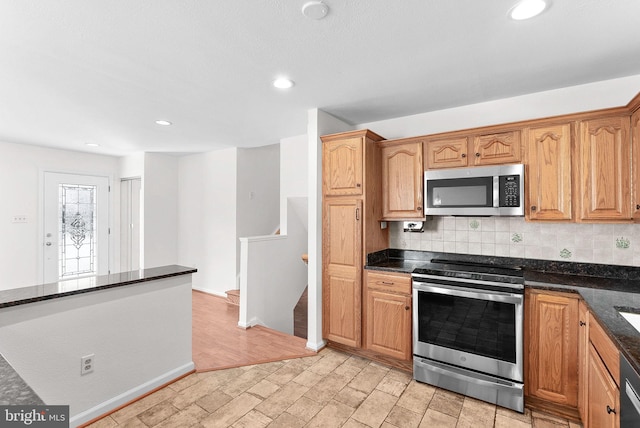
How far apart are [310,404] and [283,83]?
2.49 m

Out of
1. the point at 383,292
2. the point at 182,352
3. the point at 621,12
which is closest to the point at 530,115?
the point at 621,12

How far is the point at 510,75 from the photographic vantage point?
2.38 meters

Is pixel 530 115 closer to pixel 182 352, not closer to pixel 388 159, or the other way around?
pixel 388 159

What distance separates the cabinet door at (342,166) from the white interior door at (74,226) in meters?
4.60

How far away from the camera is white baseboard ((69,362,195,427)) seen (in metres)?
2.01

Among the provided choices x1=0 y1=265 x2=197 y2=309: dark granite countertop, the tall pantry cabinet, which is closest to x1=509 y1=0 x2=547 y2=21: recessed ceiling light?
the tall pantry cabinet

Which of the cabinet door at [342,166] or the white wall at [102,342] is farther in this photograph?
the cabinet door at [342,166]

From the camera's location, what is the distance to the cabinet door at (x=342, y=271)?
294 cm

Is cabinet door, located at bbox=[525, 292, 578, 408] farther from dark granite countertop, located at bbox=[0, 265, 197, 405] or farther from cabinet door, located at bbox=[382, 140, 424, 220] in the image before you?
dark granite countertop, located at bbox=[0, 265, 197, 405]

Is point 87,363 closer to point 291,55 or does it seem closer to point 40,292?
point 40,292

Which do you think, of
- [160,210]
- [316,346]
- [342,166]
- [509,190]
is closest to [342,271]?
[316,346]

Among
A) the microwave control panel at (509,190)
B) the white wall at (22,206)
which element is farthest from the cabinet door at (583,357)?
the white wall at (22,206)

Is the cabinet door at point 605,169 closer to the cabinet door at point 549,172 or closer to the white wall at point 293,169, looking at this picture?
the cabinet door at point 549,172

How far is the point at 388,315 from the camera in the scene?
9.11ft
